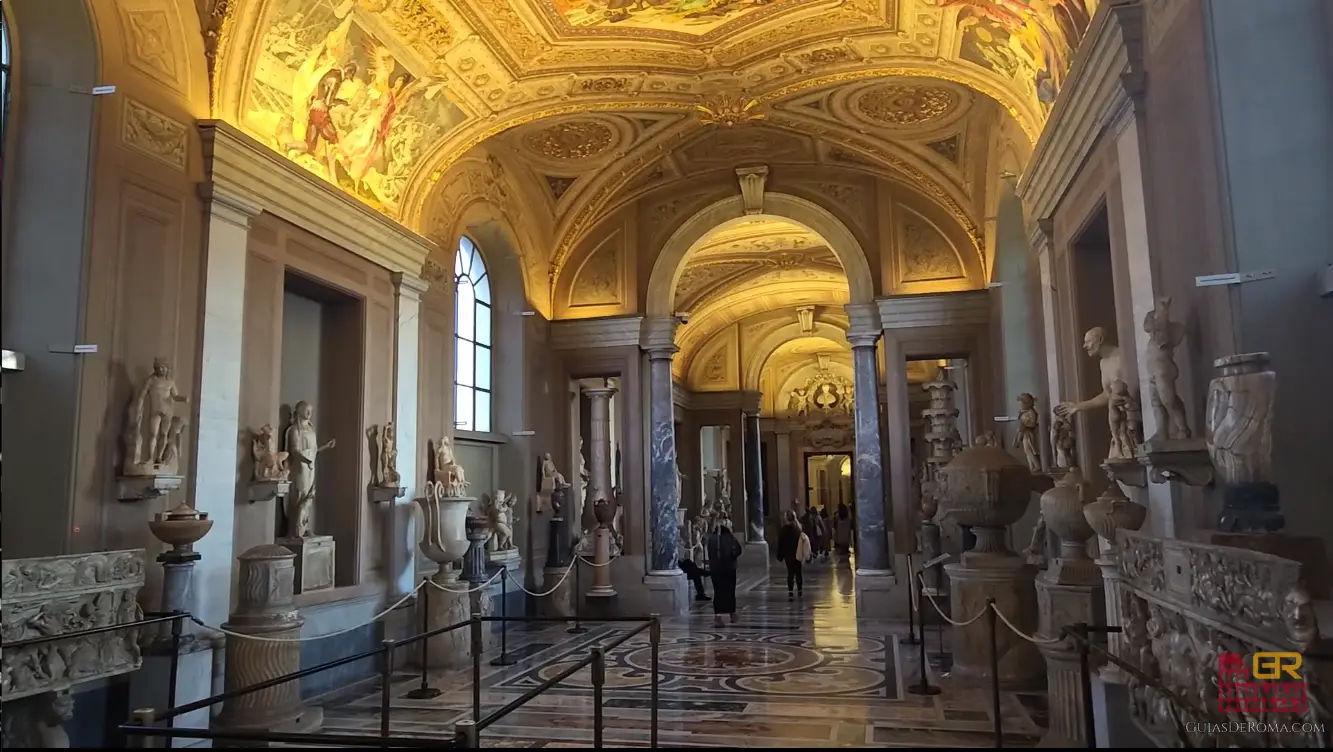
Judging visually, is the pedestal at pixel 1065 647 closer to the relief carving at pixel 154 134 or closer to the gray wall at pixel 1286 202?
the gray wall at pixel 1286 202

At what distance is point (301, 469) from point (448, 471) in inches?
89.3

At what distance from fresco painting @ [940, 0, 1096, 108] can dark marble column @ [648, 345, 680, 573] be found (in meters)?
6.89

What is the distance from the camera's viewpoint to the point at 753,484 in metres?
25.1

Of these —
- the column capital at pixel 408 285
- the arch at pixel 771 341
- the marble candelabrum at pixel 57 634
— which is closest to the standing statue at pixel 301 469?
the column capital at pixel 408 285

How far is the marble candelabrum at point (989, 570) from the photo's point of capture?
8281 mm

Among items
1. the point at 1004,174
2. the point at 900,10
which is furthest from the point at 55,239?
the point at 1004,174

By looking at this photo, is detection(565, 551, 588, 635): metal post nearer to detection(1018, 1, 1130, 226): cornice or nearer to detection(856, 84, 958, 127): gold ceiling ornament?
detection(1018, 1, 1130, 226): cornice

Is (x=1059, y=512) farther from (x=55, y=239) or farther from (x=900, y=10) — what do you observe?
(x=55, y=239)

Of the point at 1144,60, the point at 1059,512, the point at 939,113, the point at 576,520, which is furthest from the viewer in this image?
the point at 576,520

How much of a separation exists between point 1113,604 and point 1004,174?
729 cm

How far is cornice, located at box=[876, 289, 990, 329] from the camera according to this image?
45.0 feet

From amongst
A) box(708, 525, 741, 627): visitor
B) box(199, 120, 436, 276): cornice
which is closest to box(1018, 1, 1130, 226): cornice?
box(708, 525, 741, 627): visitor

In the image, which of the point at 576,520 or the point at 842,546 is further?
the point at 842,546

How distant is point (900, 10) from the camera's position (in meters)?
9.70
